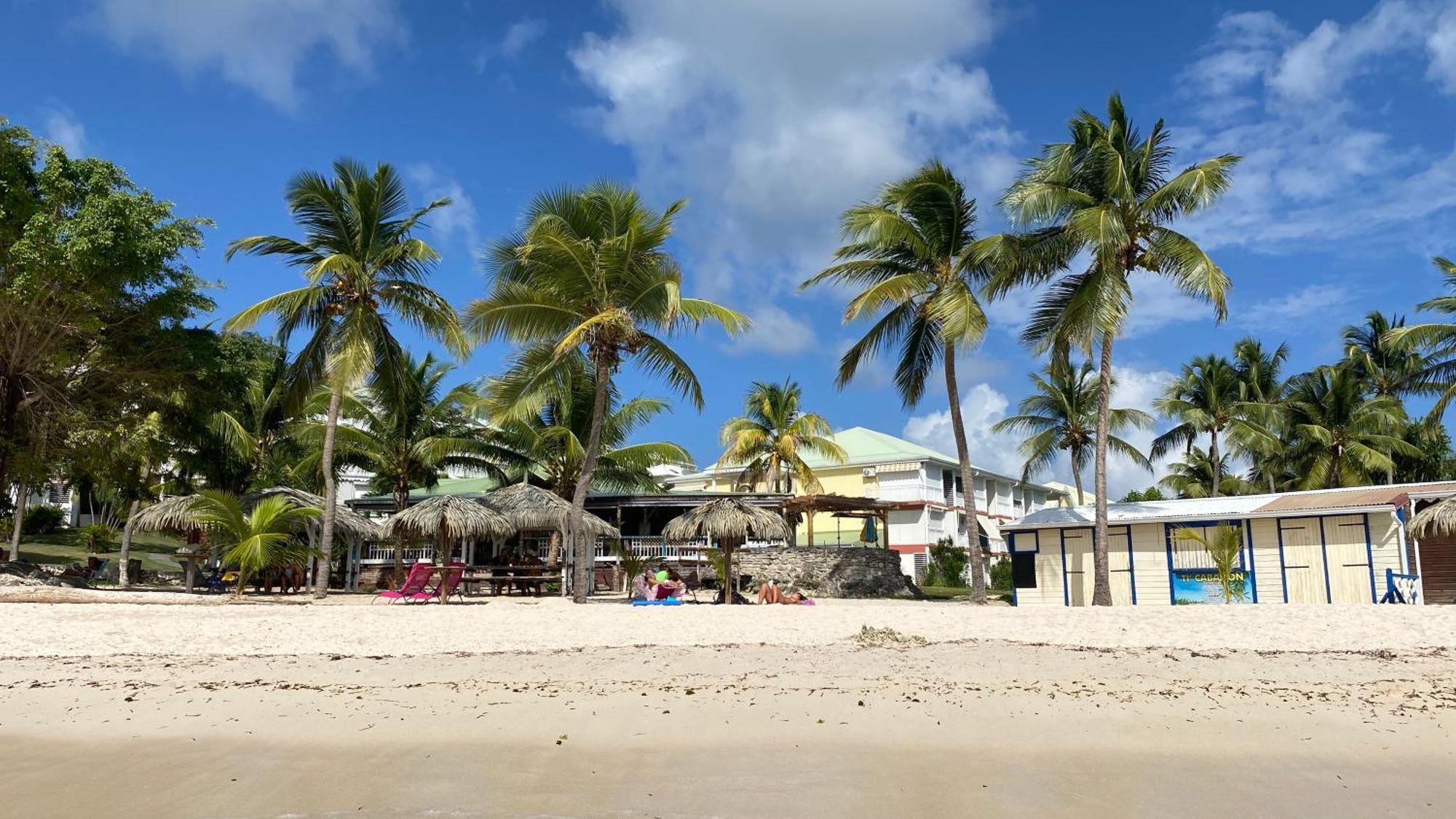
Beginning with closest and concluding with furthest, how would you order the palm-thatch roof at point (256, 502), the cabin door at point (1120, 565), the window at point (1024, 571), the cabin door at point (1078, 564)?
the palm-thatch roof at point (256, 502) → the cabin door at point (1120, 565) → the cabin door at point (1078, 564) → the window at point (1024, 571)

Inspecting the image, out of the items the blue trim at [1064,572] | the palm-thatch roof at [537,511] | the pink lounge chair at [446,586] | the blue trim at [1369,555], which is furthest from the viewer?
the palm-thatch roof at [537,511]

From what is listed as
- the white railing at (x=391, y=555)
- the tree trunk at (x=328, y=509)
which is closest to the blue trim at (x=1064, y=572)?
the tree trunk at (x=328, y=509)

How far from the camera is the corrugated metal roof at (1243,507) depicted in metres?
16.8

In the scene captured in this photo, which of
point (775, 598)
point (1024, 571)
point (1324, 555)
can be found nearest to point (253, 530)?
point (775, 598)

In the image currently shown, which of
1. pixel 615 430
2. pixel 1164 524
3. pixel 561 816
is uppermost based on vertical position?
pixel 615 430

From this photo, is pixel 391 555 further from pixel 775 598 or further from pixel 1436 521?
pixel 1436 521

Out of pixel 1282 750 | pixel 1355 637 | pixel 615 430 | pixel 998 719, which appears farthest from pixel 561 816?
pixel 615 430

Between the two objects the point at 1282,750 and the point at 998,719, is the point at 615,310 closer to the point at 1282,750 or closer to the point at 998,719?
the point at 998,719

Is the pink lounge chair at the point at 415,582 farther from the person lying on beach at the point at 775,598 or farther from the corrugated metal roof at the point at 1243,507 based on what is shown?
the corrugated metal roof at the point at 1243,507

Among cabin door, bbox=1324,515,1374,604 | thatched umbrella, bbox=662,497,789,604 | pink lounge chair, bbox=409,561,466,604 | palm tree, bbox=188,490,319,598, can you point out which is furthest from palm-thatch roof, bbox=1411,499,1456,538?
palm tree, bbox=188,490,319,598

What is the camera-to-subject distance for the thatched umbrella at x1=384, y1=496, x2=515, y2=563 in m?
18.3

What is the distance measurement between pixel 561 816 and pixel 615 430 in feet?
74.2

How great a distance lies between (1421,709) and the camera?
735 centimetres

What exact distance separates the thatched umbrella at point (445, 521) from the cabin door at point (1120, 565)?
39.8 feet
